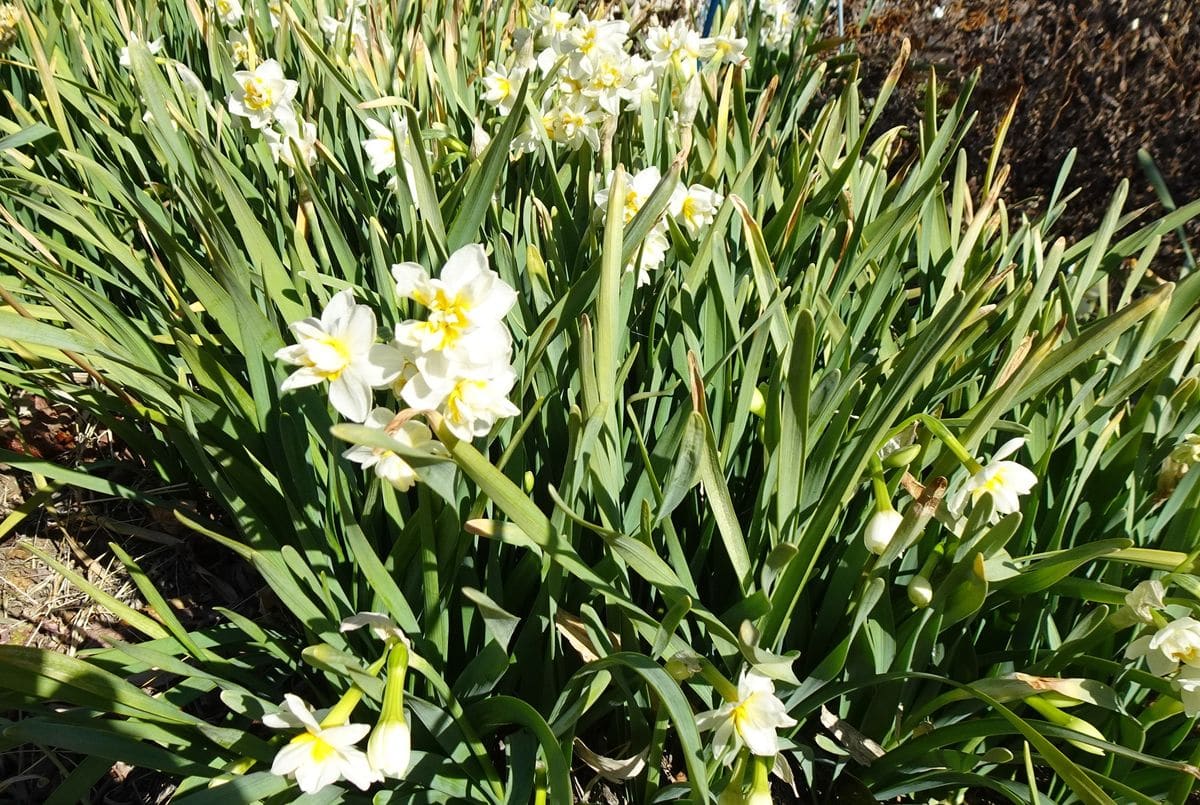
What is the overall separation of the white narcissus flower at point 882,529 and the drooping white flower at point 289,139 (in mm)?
1218

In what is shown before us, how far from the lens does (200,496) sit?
1.63m

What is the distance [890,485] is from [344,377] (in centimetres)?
75

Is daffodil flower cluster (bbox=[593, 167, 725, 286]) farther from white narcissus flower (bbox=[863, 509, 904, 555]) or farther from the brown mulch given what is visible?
the brown mulch

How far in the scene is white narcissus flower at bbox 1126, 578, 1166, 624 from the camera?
907 millimetres

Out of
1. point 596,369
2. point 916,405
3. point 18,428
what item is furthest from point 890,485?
point 18,428

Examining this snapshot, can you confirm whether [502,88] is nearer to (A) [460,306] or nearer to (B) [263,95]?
(B) [263,95]

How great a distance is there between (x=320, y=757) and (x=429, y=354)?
0.43 meters

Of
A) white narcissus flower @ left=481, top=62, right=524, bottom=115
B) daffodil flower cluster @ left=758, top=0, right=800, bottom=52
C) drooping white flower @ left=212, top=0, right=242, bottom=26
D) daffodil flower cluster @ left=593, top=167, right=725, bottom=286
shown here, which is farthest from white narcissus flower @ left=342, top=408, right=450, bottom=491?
daffodil flower cluster @ left=758, top=0, right=800, bottom=52

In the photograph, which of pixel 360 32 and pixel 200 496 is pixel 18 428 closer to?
pixel 200 496

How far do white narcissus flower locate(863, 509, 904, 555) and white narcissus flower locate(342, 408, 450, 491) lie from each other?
548 millimetres

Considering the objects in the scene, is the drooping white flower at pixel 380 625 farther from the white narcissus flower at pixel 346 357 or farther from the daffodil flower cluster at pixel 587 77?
the daffodil flower cluster at pixel 587 77

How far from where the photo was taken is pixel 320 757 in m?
0.79

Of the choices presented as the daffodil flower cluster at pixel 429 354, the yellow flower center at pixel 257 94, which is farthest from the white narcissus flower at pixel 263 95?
the daffodil flower cluster at pixel 429 354

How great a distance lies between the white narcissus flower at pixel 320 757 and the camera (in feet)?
2.52
